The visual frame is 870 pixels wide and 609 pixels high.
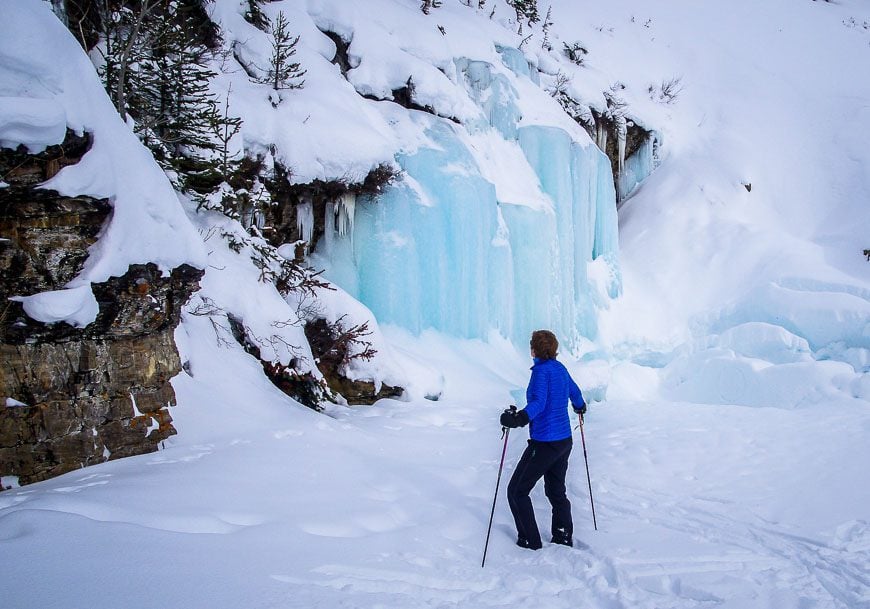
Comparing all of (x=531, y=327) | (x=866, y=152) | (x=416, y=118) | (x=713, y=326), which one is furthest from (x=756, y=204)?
(x=416, y=118)

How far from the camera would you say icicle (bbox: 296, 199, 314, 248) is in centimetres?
874

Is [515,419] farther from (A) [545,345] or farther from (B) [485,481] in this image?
(B) [485,481]

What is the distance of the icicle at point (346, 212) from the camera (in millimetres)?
8867

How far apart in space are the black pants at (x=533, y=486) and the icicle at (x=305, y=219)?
637 centimetres

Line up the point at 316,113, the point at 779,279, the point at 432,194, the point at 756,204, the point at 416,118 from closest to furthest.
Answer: the point at 316,113, the point at 432,194, the point at 416,118, the point at 779,279, the point at 756,204

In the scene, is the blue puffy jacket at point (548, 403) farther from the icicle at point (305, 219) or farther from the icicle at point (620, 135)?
the icicle at point (620, 135)

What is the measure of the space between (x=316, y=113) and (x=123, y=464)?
7053 millimetres

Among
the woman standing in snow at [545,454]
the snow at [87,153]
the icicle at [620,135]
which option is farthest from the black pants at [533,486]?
the icicle at [620,135]

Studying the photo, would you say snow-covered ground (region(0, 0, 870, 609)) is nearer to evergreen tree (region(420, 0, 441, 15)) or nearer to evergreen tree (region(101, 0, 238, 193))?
evergreen tree (region(420, 0, 441, 15))

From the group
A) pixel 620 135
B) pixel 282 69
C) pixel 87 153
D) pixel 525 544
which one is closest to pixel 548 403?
pixel 525 544

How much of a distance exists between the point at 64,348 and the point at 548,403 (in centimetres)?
310

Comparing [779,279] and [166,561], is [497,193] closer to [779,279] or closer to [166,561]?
[779,279]

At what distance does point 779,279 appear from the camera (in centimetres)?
1323

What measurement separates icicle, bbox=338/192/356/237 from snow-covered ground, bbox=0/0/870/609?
20.7 inches
